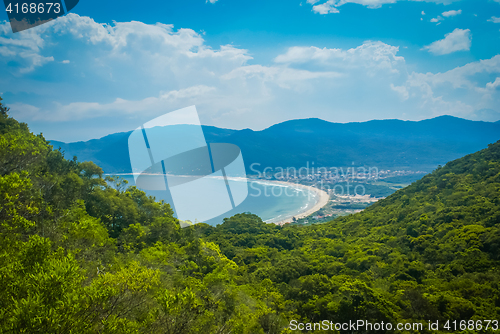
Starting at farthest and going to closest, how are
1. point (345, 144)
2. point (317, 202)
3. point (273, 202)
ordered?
point (345, 144) < point (273, 202) < point (317, 202)

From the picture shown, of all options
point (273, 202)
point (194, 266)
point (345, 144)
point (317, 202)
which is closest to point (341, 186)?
point (317, 202)

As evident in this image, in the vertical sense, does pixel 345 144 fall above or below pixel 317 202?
above

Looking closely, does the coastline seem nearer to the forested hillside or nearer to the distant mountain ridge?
the forested hillside

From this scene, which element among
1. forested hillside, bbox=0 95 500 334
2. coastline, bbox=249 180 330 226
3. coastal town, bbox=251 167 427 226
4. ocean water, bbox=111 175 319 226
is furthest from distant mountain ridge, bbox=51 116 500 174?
forested hillside, bbox=0 95 500 334

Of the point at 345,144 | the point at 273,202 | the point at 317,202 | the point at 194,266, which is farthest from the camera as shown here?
the point at 345,144

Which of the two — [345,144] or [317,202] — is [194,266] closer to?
[317,202]

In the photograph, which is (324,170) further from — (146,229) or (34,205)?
(34,205)
